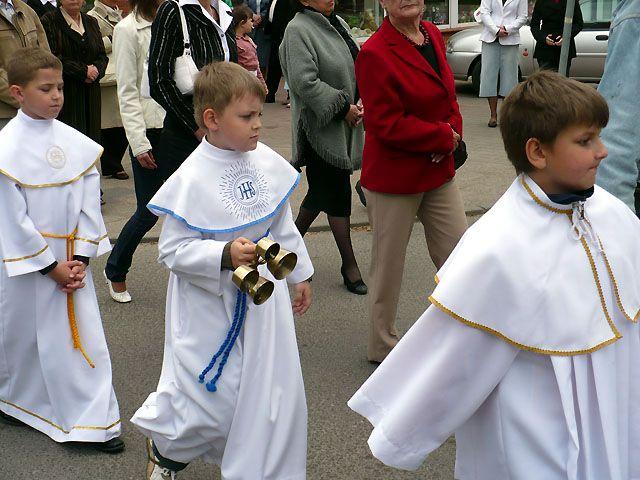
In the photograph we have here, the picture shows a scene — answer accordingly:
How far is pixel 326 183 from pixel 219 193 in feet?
8.53

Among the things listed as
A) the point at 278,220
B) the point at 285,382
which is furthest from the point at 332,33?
the point at 285,382

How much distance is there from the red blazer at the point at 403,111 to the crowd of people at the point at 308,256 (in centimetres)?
1

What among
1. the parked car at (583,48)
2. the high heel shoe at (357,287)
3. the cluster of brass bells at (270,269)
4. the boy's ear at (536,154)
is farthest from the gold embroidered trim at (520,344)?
the parked car at (583,48)

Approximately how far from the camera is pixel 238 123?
328cm

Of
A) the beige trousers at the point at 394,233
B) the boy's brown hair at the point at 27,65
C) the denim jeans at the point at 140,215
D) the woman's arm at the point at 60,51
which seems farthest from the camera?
the woman's arm at the point at 60,51

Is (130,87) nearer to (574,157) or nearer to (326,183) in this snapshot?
(326,183)

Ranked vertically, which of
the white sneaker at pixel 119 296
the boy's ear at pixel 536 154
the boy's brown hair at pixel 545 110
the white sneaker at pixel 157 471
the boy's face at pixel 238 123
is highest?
the boy's brown hair at pixel 545 110

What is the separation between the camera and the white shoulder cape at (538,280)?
7.91 ft

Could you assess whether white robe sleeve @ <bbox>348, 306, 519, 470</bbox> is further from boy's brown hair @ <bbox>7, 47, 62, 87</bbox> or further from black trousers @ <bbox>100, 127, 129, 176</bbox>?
black trousers @ <bbox>100, 127, 129, 176</bbox>

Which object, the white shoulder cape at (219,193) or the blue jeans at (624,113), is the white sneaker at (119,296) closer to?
the white shoulder cape at (219,193)

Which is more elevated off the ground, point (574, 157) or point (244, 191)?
point (574, 157)

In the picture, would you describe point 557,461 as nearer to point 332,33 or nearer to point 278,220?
point 278,220

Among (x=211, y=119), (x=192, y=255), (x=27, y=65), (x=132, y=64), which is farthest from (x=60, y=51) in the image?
(x=192, y=255)

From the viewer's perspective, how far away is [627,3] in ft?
11.1
